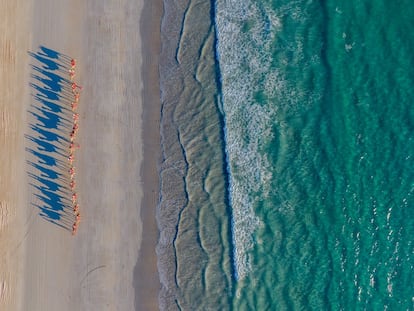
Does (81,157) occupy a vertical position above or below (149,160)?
above

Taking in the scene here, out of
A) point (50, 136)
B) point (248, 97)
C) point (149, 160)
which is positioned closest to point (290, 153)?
point (248, 97)

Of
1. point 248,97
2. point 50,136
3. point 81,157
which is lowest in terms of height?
point 81,157

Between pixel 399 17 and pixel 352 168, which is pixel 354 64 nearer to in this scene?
pixel 399 17

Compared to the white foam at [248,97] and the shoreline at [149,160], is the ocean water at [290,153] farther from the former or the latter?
the shoreline at [149,160]

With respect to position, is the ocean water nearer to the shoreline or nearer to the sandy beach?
the shoreline

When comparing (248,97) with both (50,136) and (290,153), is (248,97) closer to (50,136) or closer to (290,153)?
(290,153)

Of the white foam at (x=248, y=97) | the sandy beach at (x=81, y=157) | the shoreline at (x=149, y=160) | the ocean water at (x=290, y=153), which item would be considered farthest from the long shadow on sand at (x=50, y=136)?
the white foam at (x=248, y=97)
